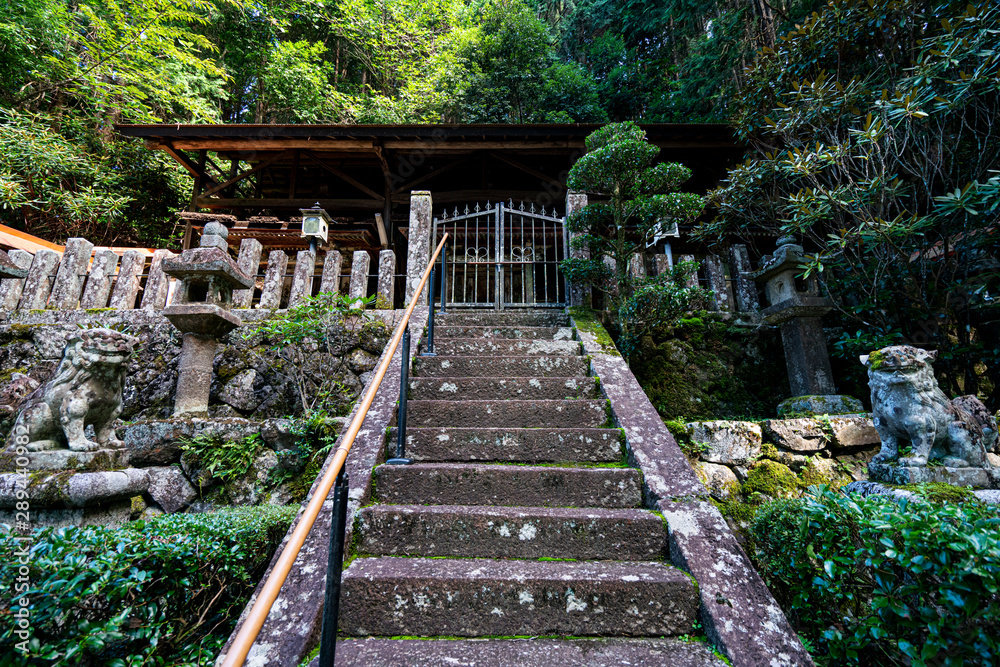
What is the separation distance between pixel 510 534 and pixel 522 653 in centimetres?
53

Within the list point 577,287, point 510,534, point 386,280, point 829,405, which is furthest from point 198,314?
point 829,405

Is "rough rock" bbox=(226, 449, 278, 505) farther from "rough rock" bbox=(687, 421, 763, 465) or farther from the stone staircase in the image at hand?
"rough rock" bbox=(687, 421, 763, 465)

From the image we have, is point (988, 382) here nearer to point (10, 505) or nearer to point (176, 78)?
point (10, 505)

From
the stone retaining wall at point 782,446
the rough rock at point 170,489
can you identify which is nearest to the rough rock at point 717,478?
the stone retaining wall at point 782,446

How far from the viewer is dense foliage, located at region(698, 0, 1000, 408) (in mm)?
3787

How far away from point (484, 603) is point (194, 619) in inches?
51.9

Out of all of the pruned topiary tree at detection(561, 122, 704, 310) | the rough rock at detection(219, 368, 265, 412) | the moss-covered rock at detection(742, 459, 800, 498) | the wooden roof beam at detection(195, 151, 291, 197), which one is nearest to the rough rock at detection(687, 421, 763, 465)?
the moss-covered rock at detection(742, 459, 800, 498)

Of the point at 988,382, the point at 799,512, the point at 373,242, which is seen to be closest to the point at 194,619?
the point at 799,512

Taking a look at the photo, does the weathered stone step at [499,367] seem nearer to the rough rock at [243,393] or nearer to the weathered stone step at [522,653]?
the weathered stone step at [522,653]

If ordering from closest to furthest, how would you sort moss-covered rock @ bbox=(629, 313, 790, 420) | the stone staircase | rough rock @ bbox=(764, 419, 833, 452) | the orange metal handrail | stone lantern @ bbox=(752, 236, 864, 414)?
the orange metal handrail → the stone staircase → rough rock @ bbox=(764, 419, 833, 452) → stone lantern @ bbox=(752, 236, 864, 414) → moss-covered rock @ bbox=(629, 313, 790, 420)

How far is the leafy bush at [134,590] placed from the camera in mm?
1519

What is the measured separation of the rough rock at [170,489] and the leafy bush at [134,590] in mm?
1206

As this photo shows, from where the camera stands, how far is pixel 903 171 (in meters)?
4.91

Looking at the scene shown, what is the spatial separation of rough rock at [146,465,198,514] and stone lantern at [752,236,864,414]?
5.29 meters
